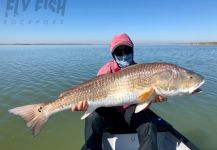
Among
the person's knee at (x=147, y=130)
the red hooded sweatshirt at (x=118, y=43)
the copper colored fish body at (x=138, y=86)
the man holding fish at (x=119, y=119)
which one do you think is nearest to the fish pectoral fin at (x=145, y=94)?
the copper colored fish body at (x=138, y=86)

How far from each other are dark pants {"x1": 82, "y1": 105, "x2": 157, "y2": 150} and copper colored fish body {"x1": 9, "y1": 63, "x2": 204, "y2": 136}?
20.2 inches

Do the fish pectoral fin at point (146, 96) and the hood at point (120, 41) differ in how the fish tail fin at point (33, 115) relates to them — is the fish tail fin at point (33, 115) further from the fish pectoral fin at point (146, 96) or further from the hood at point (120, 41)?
the hood at point (120, 41)

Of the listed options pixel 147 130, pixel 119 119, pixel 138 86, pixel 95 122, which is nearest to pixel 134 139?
pixel 119 119

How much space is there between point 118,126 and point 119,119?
171mm

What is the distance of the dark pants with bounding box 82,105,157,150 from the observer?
14.7 feet

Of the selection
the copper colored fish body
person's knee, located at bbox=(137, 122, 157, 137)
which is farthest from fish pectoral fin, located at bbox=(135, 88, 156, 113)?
person's knee, located at bbox=(137, 122, 157, 137)

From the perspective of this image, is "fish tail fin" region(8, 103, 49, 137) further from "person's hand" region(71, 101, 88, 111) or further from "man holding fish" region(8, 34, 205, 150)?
"person's hand" region(71, 101, 88, 111)

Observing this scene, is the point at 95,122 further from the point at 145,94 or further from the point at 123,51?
the point at 123,51

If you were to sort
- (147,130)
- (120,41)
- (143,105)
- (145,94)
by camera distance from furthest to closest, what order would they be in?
1. (120,41)
2. (147,130)
3. (143,105)
4. (145,94)

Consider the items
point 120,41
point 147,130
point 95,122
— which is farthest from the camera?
point 120,41

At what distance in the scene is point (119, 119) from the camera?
5113 millimetres

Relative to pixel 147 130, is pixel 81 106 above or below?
above

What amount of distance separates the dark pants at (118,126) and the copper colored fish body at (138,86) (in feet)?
1.68

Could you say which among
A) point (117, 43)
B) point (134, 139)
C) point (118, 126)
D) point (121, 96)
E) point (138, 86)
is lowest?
point (134, 139)
